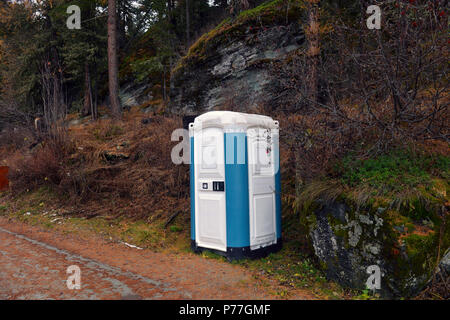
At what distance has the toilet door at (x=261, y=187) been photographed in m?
5.24

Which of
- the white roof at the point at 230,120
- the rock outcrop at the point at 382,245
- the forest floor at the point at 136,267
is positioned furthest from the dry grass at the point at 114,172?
the rock outcrop at the point at 382,245

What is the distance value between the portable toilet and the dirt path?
16.8 inches

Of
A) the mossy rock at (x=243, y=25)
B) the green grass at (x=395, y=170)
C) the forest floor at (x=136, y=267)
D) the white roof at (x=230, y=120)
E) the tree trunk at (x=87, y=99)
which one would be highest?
the mossy rock at (x=243, y=25)

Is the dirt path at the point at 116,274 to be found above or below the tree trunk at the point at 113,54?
below

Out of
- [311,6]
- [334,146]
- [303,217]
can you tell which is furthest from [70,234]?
[311,6]

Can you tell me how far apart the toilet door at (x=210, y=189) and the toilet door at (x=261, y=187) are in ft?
1.48

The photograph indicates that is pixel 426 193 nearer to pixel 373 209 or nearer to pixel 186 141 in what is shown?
pixel 373 209

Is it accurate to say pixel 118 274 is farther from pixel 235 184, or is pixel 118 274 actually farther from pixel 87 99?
pixel 87 99

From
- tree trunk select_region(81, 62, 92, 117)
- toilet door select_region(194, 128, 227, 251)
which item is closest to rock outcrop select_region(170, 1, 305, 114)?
toilet door select_region(194, 128, 227, 251)

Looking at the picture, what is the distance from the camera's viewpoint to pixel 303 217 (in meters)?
4.92

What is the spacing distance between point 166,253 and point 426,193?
4.20 m

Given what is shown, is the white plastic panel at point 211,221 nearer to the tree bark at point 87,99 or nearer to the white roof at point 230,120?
the white roof at point 230,120

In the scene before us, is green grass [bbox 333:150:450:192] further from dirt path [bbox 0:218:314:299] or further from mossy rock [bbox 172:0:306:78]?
mossy rock [bbox 172:0:306:78]

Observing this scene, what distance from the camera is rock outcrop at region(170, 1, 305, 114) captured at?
33.5 ft
